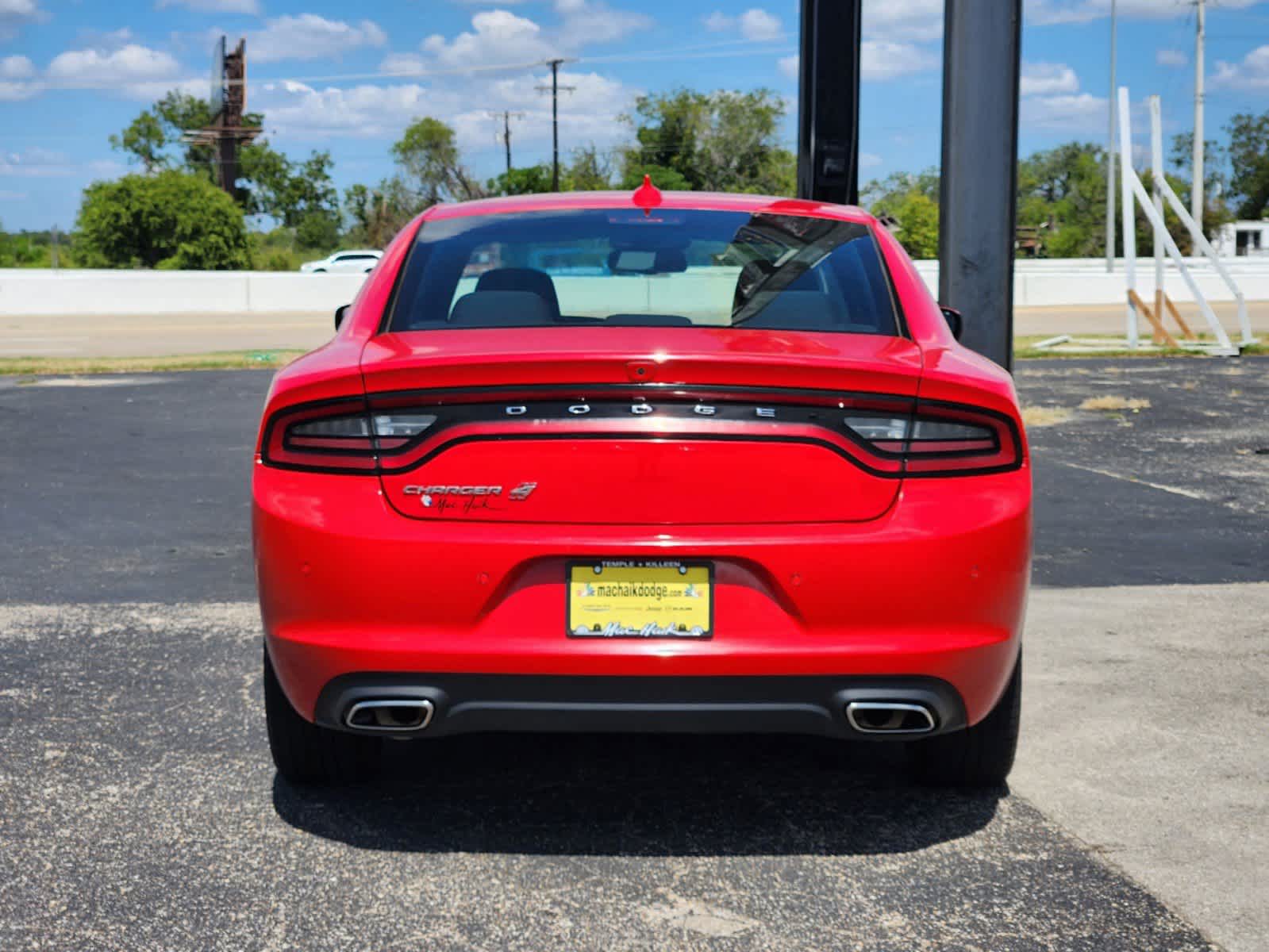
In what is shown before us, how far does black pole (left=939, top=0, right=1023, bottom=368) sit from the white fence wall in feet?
106

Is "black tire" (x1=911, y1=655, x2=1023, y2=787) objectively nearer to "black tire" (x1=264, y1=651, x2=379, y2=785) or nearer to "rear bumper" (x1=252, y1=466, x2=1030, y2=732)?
"rear bumper" (x1=252, y1=466, x2=1030, y2=732)

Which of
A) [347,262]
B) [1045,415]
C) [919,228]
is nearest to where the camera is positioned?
[1045,415]

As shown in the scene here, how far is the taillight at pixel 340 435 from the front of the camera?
11.4ft

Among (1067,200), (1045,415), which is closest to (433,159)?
(1067,200)

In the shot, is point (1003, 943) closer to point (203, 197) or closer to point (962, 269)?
point (962, 269)

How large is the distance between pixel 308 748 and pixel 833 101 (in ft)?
19.9

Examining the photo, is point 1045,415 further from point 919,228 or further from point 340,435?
point 919,228

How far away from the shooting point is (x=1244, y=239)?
97500mm

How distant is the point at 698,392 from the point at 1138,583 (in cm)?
420

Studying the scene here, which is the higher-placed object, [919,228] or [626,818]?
[919,228]

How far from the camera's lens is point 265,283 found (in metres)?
41.3

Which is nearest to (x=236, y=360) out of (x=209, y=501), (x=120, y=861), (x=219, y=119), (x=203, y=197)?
(x=209, y=501)

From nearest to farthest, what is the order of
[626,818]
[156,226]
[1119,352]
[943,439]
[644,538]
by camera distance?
[644,538]
[943,439]
[626,818]
[1119,352]
[156,226]

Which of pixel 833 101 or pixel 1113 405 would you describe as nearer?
pixel 833 101
